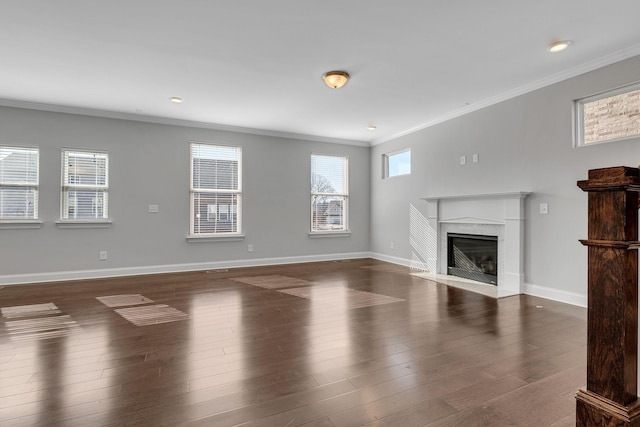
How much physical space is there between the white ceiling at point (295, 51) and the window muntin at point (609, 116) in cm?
37

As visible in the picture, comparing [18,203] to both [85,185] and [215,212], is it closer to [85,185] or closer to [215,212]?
[85,185]

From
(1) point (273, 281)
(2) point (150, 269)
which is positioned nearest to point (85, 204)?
(2) point (150, 269)

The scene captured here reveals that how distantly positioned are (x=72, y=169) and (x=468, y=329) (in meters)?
6.02

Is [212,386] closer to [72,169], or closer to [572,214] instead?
[572,214]

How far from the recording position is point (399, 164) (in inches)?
269

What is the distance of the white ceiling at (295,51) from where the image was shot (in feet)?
8.87

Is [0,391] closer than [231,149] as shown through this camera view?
Yes

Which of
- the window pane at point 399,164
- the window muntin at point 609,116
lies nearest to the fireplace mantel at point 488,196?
the window muntin at point 609,116

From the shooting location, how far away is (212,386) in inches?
76.9

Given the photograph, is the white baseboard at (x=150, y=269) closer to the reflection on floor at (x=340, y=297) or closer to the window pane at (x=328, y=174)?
the window pane at (x=328, y=174)

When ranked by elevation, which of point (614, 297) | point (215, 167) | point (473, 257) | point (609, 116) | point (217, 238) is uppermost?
point (609, 116)

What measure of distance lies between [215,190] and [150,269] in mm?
1782

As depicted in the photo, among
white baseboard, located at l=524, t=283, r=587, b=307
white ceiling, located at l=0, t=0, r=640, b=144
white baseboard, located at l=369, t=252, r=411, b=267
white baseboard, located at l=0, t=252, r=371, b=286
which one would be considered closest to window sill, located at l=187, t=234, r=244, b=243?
white baseboard, located at l=0, t=252, r=371, b=286

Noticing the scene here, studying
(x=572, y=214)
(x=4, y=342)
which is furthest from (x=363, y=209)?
(x=4, y=342)
